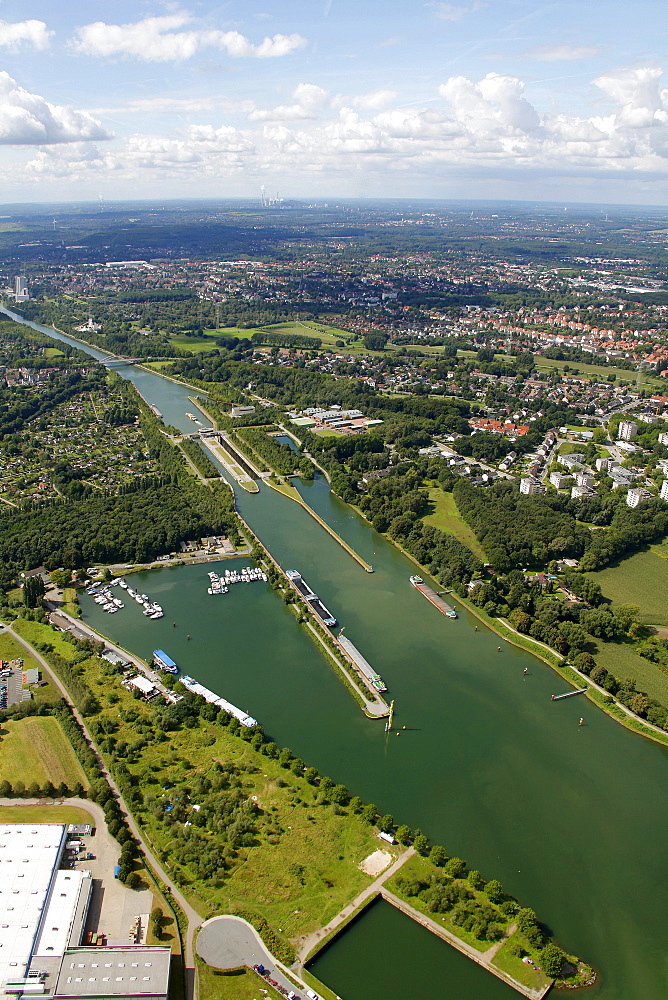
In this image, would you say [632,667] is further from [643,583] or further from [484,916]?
[484,916]

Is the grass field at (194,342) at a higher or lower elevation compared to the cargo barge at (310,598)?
higher

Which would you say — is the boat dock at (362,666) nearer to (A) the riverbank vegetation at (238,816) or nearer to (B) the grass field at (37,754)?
(A) the riverbank vegetation at (238,816)

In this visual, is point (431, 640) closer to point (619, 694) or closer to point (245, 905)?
point (619, 694)

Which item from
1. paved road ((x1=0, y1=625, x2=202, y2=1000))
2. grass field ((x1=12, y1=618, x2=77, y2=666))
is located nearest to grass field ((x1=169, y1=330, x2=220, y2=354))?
grass field ((x1=12, y1=618, x2=77, y2=666))

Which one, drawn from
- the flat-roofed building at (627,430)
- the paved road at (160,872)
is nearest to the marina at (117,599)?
the paved road at (160,872)

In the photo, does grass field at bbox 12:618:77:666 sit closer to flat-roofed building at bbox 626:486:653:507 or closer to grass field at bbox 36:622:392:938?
grass field at bbox 36:622:392:938

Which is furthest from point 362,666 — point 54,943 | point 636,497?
point 636,497
